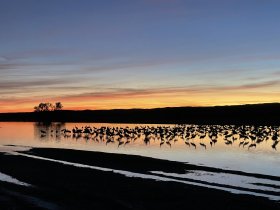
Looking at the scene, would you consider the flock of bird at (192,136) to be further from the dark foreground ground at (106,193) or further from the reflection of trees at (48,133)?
the dark foreground ground at (106,193)

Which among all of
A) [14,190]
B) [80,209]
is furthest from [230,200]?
[14,190]

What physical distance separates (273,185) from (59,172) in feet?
29.6

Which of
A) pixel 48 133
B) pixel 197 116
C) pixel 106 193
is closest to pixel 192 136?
pixel 48 133

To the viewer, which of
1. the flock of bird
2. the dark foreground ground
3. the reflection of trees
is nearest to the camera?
the dark foreground ground

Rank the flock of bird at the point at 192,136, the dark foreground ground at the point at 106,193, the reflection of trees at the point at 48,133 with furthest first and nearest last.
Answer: the reflection of trees at the point at 48,133 → the flock of bird at the point at 192,136 → the dark foreground ground at the point at 106,193

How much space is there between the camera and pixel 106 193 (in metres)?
14.3

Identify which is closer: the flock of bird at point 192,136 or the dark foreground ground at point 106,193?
the dark foreground ground at point 106,193

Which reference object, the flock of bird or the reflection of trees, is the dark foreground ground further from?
the reflection of trees

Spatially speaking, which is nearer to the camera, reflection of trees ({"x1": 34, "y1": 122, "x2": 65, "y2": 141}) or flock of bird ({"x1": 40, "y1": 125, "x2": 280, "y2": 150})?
flock of bird ({"x1": 40, "y1": 125, "x2": 280, "y2": 150})

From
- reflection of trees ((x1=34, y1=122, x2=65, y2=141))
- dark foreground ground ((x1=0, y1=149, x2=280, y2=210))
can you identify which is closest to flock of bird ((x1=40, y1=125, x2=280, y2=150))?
reflection of trees ((x1=34, y1=122, x2=65, y2=141))

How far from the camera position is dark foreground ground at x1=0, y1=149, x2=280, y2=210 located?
12445mm

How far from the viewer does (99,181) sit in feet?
55.2

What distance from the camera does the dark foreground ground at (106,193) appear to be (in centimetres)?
1245

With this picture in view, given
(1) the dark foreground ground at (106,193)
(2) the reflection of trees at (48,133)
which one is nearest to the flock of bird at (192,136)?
(2) the reflection of trees at (48,133)
